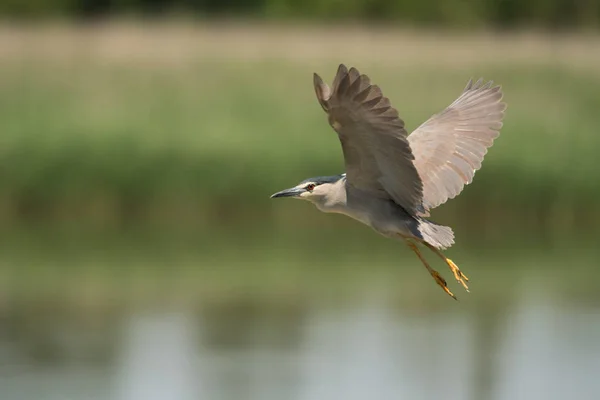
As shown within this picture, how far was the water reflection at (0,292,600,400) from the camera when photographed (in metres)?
11.3

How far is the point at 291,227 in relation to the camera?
53.6ft

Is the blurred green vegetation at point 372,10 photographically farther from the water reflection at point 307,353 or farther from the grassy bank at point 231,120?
the water reflection at point 307,353

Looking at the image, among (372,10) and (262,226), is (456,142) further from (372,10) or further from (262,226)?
(372,10)

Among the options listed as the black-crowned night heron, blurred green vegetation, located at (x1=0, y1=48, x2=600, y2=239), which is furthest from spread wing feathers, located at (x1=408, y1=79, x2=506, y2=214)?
blurred green vegetation, located at (x1=0, y1=48, x2=600, y2=239)

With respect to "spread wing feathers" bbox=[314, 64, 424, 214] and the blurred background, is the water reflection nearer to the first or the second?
the blurred background

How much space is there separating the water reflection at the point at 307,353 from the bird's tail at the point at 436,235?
11.0 ft

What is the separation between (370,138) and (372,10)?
1992cm

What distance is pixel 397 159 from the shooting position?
7543 millimetres

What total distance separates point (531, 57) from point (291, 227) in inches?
200

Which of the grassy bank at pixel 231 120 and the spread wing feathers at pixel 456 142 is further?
the grassy bank at pixel 231 120

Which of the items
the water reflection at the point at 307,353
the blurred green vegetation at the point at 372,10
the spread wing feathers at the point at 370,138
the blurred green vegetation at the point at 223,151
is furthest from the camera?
the blurred green vegetation at the point at 372,10

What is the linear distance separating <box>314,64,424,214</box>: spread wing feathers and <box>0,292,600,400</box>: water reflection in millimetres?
3475

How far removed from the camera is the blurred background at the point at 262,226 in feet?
39.2

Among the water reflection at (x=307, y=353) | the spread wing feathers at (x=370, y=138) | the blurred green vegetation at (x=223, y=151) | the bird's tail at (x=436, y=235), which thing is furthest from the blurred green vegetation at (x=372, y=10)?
the spread wing feathers at (x=370, y=138)
